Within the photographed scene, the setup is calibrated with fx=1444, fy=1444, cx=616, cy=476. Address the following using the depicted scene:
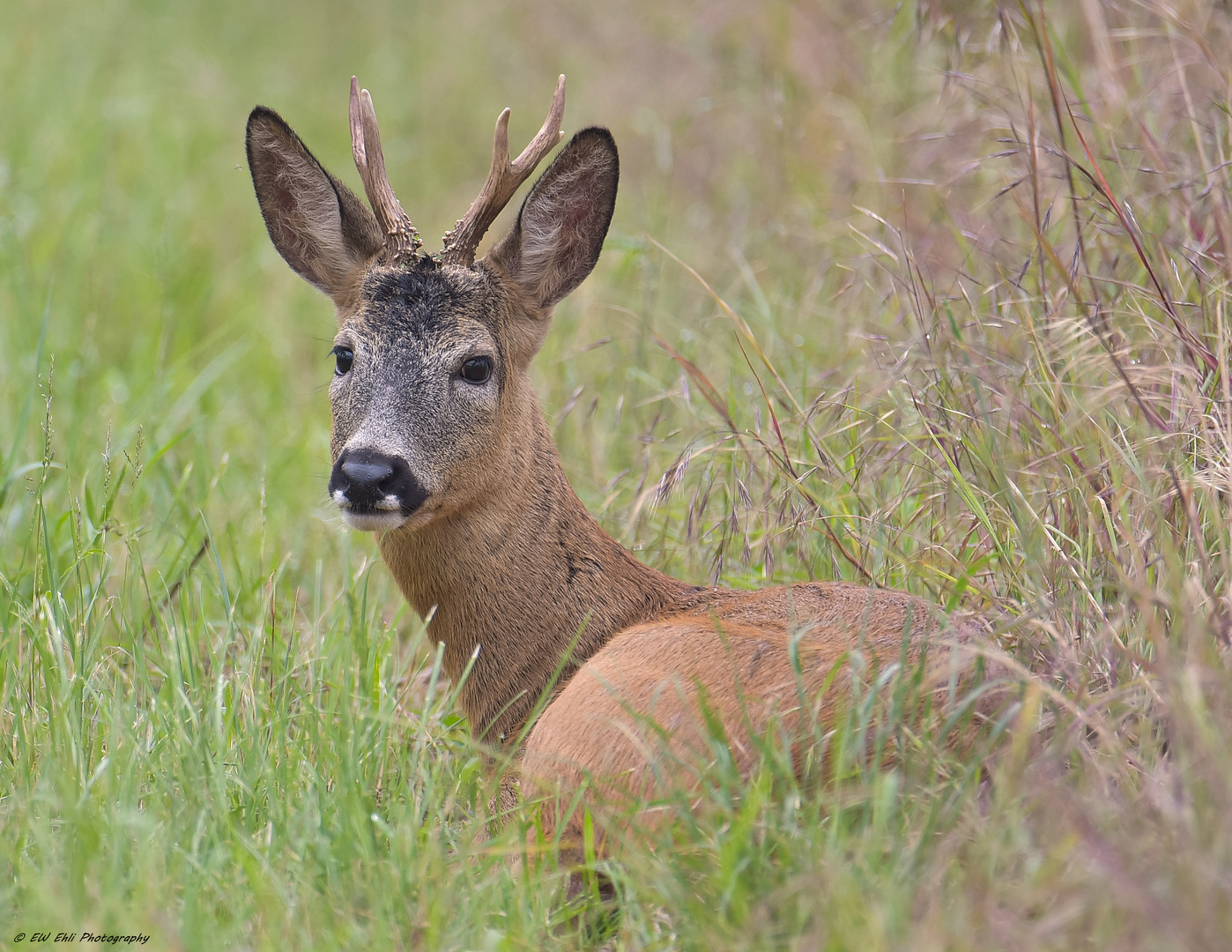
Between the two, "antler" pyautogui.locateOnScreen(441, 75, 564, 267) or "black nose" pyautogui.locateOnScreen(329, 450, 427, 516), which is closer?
"black nose" pyautogui.locateOnScreen(329, 450, 427, 516)

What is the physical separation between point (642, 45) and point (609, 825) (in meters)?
6.75

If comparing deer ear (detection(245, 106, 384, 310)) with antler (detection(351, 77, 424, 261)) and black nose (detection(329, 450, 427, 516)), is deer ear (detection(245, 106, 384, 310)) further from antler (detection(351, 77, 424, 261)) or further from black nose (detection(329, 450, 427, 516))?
black nose (detection(329, 450, 427, 516))

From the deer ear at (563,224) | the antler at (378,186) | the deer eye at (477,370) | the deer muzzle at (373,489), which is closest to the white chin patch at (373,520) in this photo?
the deer muzzle at (373,489)

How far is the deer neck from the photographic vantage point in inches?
152

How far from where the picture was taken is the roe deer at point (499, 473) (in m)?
3.42

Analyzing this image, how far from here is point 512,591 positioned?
388 centimetres

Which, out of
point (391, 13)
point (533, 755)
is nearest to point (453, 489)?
point (533, 755)

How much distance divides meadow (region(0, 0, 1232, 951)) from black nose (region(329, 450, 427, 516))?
9.8 inches

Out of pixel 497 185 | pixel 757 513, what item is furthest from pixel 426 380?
pixel 757 513

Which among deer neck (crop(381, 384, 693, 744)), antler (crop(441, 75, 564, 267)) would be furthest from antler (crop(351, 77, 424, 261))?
deer neck (crop(381, 384, 693, 744))

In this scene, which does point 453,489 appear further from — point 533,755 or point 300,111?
point 300,111

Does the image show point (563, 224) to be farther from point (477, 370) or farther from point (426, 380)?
point (426, 380)

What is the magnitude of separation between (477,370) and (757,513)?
0.87 m

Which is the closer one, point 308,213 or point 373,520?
point 373,520
